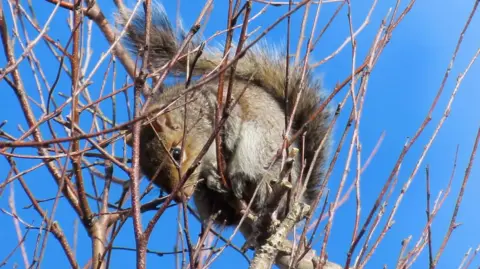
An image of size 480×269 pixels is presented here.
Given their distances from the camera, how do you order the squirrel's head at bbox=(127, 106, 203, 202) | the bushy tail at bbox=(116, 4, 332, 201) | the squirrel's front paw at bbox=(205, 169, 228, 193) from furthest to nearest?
the bushy tail at bbox=(116, 4, 332, 201)
the squirrel's head at bbox=(127, 106, 203, 202)
the squirrel's front paw at bbox=(205, 169, 228, 193)

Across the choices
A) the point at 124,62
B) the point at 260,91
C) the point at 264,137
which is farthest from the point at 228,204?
the point at 124,62

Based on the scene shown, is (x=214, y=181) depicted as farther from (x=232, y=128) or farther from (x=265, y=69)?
(x=265, y=69)

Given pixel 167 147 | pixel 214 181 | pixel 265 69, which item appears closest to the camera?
pixel 214 181

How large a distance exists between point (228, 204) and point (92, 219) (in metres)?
1.03

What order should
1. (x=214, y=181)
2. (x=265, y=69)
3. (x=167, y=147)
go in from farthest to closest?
(x=265, y=69)
(x=167, y=147)
(x=214, y=181)

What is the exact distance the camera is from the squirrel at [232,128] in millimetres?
3400

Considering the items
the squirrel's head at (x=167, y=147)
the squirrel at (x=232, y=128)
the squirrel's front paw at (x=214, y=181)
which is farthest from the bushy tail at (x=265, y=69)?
the squirrel's front paw at (x=214, y=181)

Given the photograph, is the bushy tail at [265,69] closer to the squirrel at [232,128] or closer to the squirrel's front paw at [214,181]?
the squirrel at [232,128]

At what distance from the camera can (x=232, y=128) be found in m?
3.43

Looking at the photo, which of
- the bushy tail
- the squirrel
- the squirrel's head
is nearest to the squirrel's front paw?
the squirrel

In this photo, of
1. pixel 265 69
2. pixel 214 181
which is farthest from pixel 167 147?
pixel 265 69

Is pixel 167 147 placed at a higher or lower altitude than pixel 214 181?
higher

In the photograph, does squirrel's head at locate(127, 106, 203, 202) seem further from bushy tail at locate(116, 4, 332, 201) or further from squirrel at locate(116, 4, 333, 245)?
bushy tail at locate(116, 4, 332, 201)

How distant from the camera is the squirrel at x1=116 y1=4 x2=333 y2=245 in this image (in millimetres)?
3400
